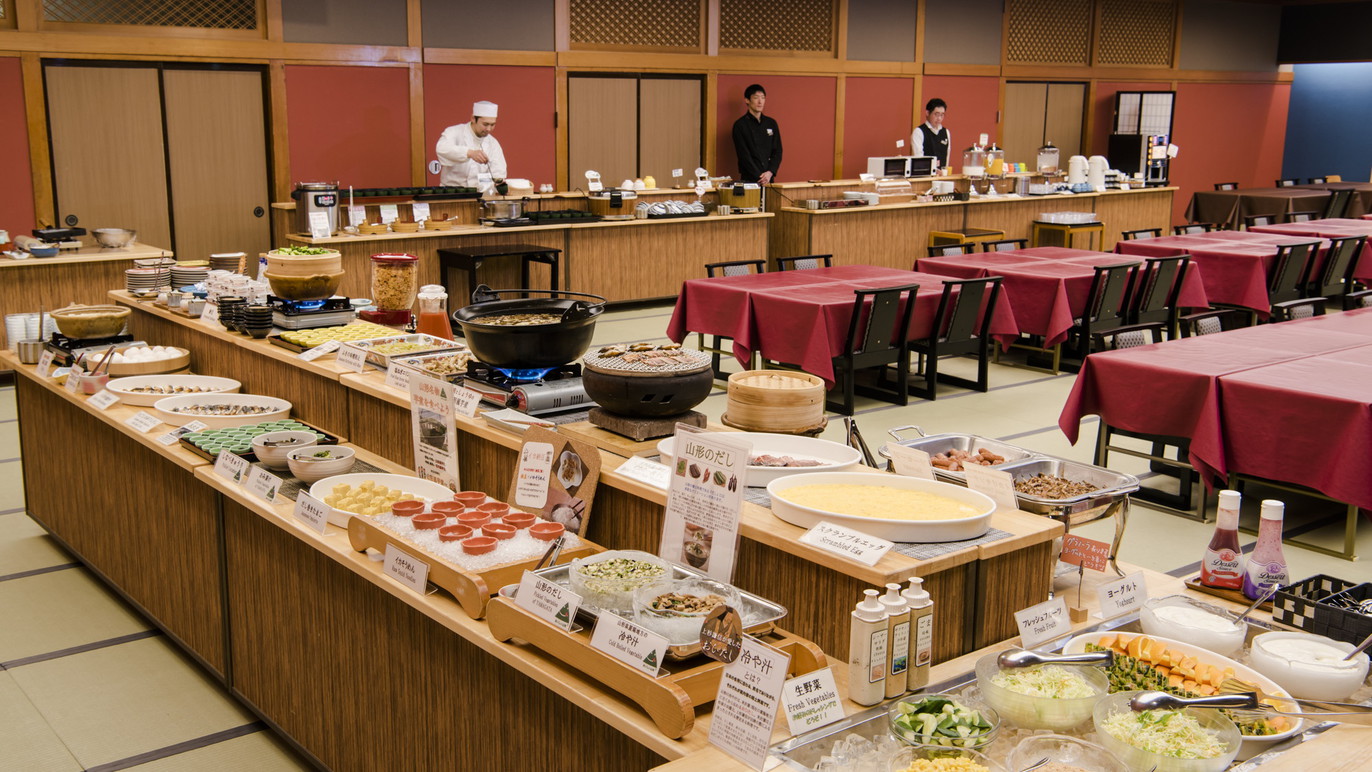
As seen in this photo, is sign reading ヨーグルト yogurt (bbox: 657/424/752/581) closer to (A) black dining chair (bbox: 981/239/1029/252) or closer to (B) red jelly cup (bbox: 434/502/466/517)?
(B) red jelly cup (bbox: 434/502/466/517)

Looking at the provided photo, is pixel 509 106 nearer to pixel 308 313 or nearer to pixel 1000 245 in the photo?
pixel 1000 245

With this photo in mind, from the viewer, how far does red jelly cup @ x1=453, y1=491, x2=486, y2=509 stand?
2.62 metres

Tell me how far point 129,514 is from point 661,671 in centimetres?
273

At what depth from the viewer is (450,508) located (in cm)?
258

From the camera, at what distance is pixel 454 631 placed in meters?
2.26

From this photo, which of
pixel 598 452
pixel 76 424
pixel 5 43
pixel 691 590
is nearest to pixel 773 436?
pixel 598 452


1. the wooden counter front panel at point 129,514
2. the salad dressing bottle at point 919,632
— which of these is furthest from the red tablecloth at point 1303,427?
the wooden counter front panel at point 129,514

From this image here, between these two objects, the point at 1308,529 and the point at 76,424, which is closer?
the point at 76,424

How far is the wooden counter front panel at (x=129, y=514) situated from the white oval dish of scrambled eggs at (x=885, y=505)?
190 cm

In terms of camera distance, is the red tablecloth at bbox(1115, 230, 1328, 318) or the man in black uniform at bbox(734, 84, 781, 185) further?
the man in black uniform at bbox(734, 84, 781, 185)

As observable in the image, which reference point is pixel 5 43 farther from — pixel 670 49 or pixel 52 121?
pixel 670 49

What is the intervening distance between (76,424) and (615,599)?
304 cm

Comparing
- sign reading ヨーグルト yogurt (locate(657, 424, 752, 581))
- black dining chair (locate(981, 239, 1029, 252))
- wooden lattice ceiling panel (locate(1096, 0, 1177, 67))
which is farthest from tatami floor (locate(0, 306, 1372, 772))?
wooden lattice ceiling panel (locate(1096, 0, 1177, 67))

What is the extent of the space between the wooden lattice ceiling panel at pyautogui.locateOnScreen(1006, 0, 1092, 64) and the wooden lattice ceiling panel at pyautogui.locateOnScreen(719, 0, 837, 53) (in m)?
2.98
